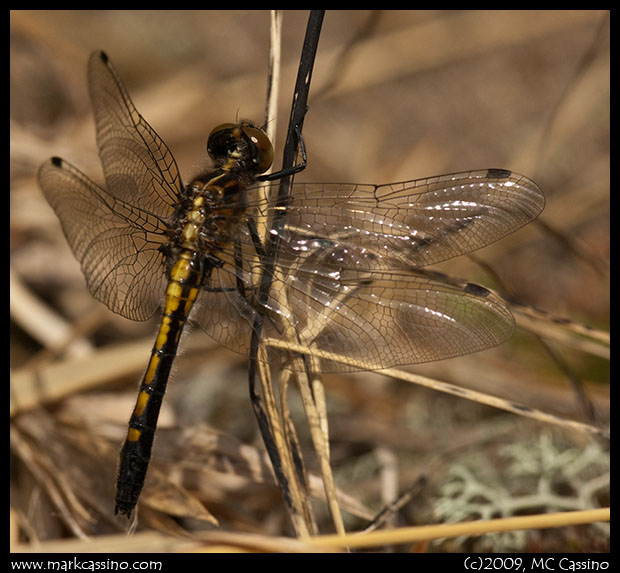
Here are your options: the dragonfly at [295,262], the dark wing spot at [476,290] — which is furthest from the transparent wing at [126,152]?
the dark wing spot at [476,290]

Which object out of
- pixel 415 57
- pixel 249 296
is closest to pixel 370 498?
pixel 249 296

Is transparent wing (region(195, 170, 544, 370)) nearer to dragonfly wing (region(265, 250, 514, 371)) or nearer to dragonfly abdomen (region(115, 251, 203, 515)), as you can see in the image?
dragonfly wing (region(265, 250, 514, 371))

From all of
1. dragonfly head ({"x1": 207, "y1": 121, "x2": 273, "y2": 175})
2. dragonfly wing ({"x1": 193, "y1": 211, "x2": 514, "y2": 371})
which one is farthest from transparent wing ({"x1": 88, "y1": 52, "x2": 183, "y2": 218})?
dragonfly wing ({"x1": 193, "y1": 211, "x2": 514, "y2": 371})

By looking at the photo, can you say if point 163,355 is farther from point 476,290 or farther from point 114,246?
point 476,290

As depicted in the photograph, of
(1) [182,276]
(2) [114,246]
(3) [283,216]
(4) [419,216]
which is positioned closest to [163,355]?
(1) [182,276]

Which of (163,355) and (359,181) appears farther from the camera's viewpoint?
(359,181)

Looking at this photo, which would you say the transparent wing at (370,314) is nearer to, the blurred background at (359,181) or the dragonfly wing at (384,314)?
the dragonfly wing at (384,314)
